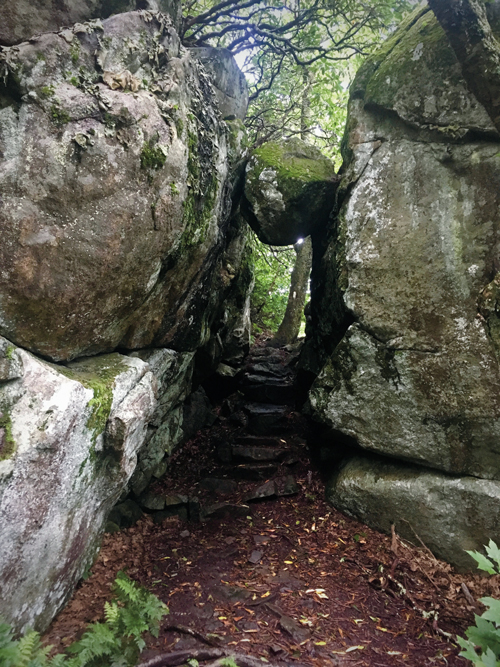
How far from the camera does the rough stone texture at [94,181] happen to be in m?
3.97

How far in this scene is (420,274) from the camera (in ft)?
19.0

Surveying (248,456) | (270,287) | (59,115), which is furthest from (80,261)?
(270,287)

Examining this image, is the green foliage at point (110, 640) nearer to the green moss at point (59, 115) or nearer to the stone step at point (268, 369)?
the green moss at point (59, 115)

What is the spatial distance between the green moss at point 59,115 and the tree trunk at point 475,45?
14.6 feet

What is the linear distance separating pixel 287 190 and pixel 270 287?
9.10 m

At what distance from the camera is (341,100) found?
12.0m

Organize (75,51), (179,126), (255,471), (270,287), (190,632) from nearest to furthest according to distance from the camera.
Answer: (190,632) < (75,51) < (179,126) < (255,471) < (270,287)

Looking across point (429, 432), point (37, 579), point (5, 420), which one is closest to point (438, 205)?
point (429, 432)

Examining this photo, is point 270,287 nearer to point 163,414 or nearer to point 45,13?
point 163,414

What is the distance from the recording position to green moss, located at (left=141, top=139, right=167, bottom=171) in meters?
4.62

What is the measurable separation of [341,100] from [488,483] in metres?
11.5

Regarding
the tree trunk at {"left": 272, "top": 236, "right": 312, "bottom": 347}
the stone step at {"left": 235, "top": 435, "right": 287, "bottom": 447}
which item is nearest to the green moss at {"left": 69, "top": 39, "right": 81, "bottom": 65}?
the stone step at {"left": 235, "top": 435, "right": 287, "bottom": 447}

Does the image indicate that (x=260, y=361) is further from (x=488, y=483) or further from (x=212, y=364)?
(x=488, y=483)

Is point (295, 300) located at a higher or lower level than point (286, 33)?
lower
